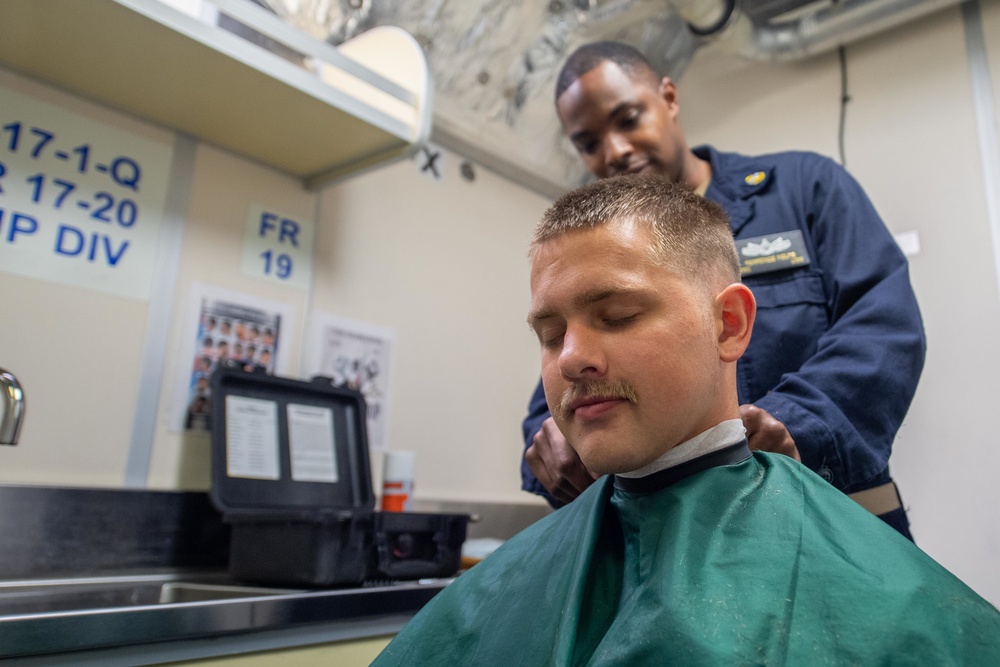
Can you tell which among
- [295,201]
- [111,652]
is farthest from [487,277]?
[111,652]

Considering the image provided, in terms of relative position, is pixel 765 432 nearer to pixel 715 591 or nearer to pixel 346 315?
pixel 715 591

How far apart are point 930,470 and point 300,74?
5.94ft

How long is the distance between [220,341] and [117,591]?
59 centimetres

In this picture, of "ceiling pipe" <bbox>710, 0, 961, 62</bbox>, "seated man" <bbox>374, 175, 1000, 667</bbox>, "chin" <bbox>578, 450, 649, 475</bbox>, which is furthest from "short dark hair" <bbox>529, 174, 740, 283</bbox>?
"ceiling pipe" <bbox>710, 0, 961, 62</bbox>

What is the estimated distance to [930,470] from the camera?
185 cm

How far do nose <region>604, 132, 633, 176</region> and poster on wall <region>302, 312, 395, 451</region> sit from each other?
0.86 meters

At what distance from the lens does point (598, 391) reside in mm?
792

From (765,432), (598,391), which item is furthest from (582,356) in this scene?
(765,432)

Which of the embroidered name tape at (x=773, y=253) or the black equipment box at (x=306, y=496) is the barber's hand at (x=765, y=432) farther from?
the black equipment box at (x=306, y=496)

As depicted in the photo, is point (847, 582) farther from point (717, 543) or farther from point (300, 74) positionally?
point (300, 74)

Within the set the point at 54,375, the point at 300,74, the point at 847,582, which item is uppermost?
the point at 300,74

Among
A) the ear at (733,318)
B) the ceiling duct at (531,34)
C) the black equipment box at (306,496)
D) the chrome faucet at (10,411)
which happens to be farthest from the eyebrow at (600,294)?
the ceiling duct at (531,34)

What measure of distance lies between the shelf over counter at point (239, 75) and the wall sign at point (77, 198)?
0.29 feet

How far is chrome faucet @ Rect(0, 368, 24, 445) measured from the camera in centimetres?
108
